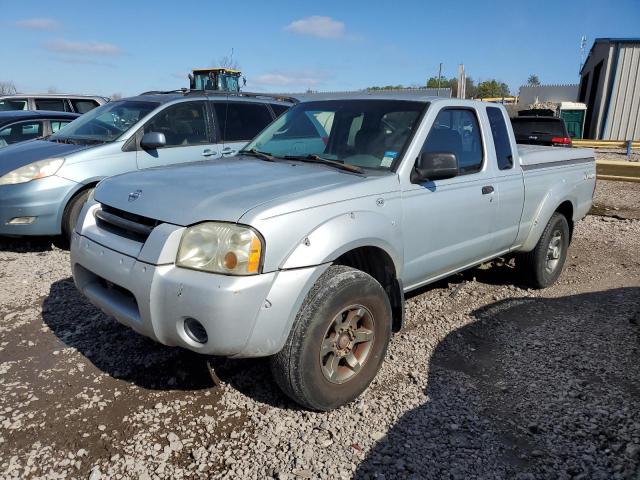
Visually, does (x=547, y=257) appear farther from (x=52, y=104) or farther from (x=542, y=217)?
(x=52, y=104)

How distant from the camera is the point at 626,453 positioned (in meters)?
2.61

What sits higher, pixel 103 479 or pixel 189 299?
pixel 189 299

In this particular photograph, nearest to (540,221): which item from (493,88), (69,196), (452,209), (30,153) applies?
(452,209)

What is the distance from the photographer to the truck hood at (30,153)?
18.1 ft

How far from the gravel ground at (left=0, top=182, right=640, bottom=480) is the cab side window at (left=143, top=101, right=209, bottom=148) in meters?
2.48

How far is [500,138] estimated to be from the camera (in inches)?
171

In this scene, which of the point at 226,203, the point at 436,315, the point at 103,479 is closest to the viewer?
the point at 103,479

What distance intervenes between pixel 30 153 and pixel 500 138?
16.7ft

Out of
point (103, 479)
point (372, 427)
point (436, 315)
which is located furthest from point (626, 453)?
point (103, 479)

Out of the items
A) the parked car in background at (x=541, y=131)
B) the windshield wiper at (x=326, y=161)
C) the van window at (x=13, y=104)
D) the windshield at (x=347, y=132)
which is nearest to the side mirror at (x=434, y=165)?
the windshield at (x=347, y=132)

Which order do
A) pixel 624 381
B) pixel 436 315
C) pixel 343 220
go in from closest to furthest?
pixel 343 220 < pixel 624 381 < pixel 436 315

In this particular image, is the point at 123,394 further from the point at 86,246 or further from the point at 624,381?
the point at 624,381

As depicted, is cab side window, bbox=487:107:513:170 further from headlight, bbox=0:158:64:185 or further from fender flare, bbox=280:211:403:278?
headlight, bbox=0:158:64:185

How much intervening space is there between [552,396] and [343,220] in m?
1.77
